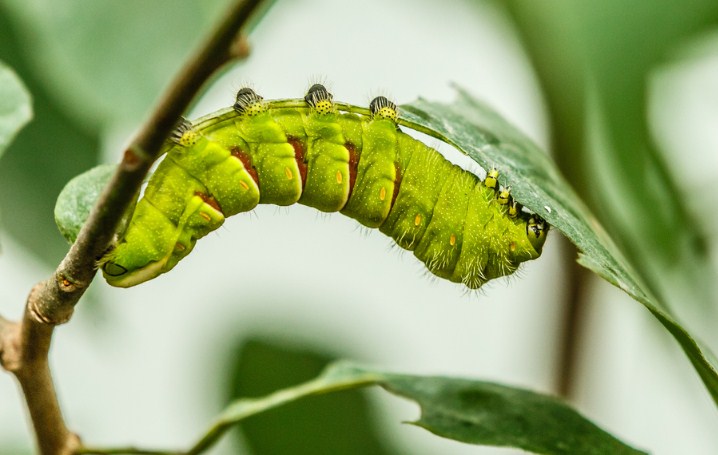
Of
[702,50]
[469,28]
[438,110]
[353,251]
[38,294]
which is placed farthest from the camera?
[353,251]

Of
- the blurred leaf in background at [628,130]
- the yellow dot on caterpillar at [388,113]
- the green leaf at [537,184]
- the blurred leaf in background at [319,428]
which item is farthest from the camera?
the blurred leaf in background at [319,428]

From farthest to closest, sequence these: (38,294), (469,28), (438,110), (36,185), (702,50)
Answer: (469,28) < (702,50) < (36,185) < (438,110) < (38,294)

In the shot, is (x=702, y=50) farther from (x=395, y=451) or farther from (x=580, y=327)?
(x=395, y=451)

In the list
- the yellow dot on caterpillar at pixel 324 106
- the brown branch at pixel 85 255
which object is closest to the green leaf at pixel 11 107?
the brown branch at pixel 85 255

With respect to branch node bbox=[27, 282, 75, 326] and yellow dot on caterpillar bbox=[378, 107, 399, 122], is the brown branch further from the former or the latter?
yellow dot on caterpillar bbox=[378, 107, 399, 122]

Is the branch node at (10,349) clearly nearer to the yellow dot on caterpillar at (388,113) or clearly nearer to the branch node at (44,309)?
the branch node at (44,309)

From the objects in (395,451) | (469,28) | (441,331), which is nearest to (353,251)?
(441,331)

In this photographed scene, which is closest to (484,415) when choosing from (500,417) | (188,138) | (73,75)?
(500,417)
